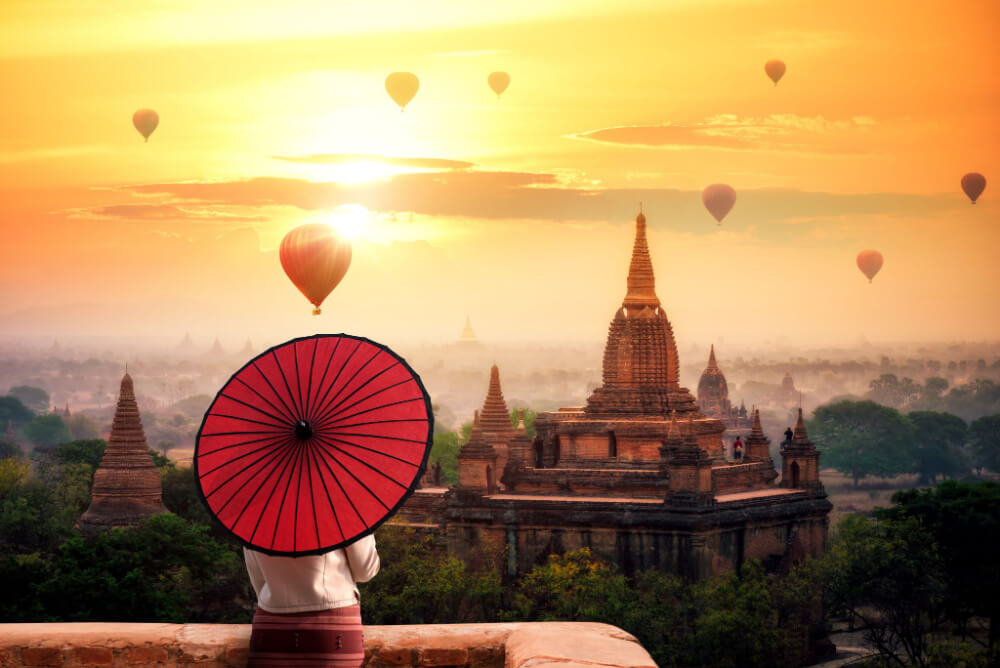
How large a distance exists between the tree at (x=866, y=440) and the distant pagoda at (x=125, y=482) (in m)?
62.3

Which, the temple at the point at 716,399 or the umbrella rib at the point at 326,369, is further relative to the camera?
the temple at the point at 716,399

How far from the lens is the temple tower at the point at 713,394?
82.5 metres

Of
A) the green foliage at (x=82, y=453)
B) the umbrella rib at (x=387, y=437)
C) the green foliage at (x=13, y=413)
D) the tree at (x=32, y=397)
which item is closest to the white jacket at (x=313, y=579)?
the umbrella rib at (x=387, y=437)

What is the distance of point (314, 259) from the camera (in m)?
43.5

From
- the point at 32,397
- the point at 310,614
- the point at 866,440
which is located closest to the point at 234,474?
the point at 310,614

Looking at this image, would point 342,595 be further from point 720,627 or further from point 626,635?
point 720,627

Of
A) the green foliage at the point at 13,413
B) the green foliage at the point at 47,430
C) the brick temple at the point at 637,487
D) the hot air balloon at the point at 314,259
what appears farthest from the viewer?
the green foliage at the point at 13,413

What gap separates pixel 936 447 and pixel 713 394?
77.8 feet

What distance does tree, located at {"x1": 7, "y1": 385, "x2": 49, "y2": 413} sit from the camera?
15338 cm

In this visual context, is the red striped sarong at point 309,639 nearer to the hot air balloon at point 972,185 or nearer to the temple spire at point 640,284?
the temple spire at point 640,284

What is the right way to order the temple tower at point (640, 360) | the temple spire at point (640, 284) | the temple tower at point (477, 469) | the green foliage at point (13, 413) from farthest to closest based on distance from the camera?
the green foliage at point (13, 413)
the temple spire at point (640, 284)
the temple tower at point (640, 360)
the temple tower at point (477, 469)

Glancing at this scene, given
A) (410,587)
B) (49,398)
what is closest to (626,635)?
(410,587)

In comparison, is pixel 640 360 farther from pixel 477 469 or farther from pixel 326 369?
pixel 326 369

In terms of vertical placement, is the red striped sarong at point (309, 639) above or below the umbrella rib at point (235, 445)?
below
